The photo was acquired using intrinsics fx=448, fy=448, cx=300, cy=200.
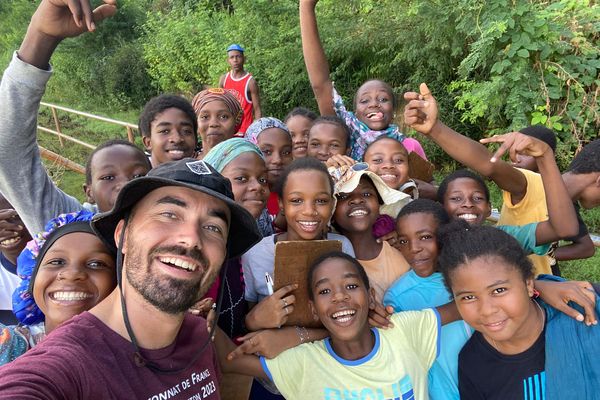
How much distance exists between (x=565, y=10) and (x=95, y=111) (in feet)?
54.3

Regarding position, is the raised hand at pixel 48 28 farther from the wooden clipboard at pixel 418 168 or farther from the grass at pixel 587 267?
the grass at pixel 587 267

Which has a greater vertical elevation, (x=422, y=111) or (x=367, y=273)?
(x=422, y=111)

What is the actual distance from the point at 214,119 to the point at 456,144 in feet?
6.74

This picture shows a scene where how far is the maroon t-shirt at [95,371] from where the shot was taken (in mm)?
1247

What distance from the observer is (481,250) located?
7.12 ft

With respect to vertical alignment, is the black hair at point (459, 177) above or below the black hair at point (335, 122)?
below

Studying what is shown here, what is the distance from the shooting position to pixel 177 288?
1.54 metres

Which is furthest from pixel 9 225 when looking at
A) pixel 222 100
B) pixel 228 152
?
pixel 222 100

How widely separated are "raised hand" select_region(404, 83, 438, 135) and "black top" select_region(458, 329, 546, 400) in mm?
1207

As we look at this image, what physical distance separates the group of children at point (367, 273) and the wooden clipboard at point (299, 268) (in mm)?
46

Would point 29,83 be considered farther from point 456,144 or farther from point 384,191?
point 456,144

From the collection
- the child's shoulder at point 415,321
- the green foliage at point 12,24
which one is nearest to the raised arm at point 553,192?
the child's shoulder at point 415,321

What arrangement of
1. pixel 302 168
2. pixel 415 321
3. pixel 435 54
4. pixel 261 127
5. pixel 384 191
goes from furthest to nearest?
pixel 435 54, pixel 261 127, pixel 384 191, pixel 302 168, pixel 415 321

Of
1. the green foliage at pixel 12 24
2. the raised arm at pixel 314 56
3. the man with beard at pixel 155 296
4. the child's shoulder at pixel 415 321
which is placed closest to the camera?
the man with beard at pixel 155 296
